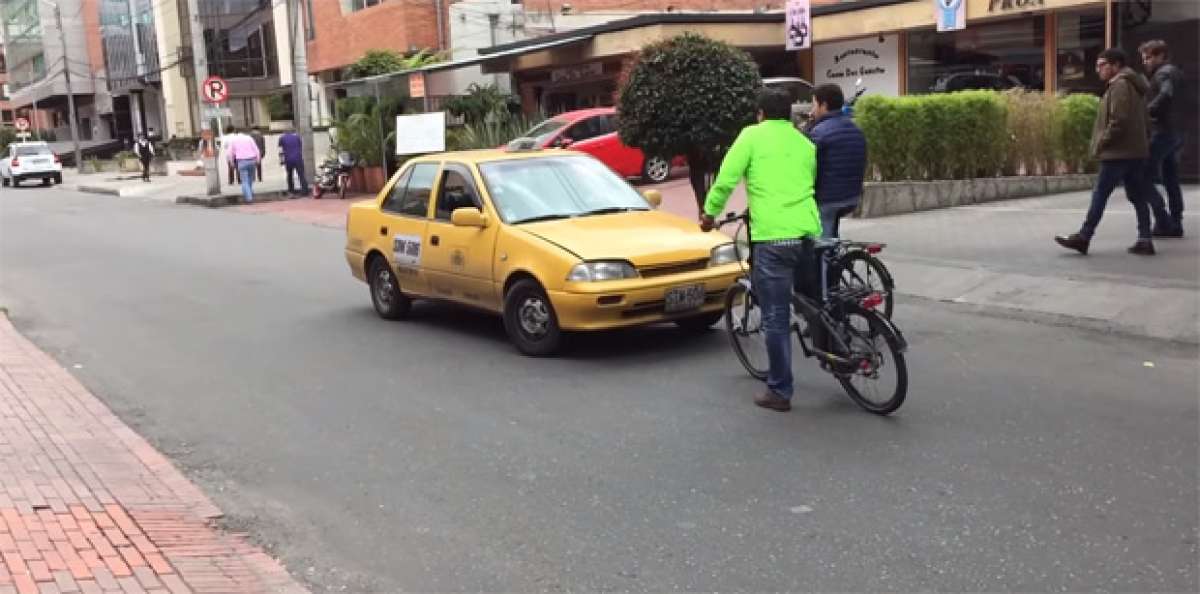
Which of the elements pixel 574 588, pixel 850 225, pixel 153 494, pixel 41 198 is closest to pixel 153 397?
pixel 153 494

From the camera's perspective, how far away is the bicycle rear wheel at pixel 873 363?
5914 mm

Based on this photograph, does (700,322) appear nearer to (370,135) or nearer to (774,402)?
(774,402)

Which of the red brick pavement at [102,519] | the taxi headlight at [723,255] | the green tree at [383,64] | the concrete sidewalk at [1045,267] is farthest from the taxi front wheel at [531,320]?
the green tree at [383,64]

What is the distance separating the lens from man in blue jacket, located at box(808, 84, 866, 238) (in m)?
7.05

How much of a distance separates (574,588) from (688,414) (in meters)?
2.29

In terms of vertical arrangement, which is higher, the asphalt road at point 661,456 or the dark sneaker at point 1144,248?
the dark sneaker at point 1144,248

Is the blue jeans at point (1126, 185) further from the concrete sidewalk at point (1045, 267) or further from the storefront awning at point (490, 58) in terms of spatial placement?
the storefront awning at point (490, 58)

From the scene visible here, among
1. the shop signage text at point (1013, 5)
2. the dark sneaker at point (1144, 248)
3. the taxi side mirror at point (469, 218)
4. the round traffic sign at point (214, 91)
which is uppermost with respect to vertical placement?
the shop signage text at point (1013, 5)

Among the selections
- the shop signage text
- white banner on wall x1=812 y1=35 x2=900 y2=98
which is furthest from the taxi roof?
white banner on wall x1=812 y1=35 x2=900 y2=98

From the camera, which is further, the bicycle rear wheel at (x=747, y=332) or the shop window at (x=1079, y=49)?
the shop window at (x=1079, y=49)

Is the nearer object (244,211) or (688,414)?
(688,414)

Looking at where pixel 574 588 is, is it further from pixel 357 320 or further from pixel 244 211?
pixel 244 211

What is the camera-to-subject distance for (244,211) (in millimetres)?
24016

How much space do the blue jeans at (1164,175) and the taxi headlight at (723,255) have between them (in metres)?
4.57
